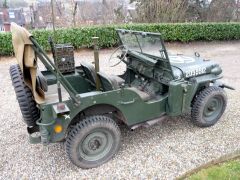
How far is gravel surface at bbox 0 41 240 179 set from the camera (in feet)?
9.71

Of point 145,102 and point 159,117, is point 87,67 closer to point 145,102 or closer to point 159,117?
point 145,102

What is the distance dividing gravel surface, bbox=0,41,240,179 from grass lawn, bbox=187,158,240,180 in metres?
0.16

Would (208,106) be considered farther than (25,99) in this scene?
Yes

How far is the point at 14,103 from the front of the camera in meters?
4.90

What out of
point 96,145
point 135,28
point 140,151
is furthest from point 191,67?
point 135,28

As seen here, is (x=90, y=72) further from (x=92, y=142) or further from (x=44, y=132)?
(x=44, y=132)

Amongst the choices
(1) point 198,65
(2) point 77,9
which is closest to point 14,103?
(1) point 198,65

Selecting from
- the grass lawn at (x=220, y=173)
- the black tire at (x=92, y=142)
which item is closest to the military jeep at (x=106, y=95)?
the black tire at (x=92, y=142)

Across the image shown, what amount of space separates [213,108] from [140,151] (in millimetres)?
1325

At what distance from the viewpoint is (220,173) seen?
2865 mm

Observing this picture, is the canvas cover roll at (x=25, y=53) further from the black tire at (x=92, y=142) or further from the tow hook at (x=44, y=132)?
the black tire at (x=92, y=142)

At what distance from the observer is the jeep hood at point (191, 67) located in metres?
3.41

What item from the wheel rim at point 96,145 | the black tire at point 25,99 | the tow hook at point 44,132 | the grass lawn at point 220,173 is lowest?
the grass lawn at point 220,173

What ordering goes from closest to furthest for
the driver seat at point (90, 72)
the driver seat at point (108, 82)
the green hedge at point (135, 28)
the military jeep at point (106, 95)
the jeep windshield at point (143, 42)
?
the military jeep at point (106, 95) → the driver seat at point (108, 82) → the jeep windshield at point (143, 42) → the driver seat at point (90, 72) → the green hedge at point (135, 28)
